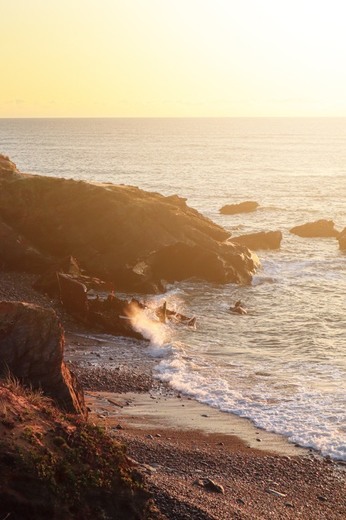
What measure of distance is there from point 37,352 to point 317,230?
54.8m

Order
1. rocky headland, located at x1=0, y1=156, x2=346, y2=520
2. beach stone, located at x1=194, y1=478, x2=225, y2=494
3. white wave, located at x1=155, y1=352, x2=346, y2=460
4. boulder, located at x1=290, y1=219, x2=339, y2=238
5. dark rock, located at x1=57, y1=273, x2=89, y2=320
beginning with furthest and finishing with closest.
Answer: boulder, located at x1=290, y1=219, x2=339, y2=238 < dark rock, located at x1=57, y1=273, x2=89, y2=320 < white wave, located at x1=155, y1=352, x2=346, y2=460 < beach stone, located at x1=194, y1=478, x2=225, y2=494 < rocky headland, located at x1=0, y1=156, x2=346, y2=520

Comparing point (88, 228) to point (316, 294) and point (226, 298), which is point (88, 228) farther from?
point (316, 294)

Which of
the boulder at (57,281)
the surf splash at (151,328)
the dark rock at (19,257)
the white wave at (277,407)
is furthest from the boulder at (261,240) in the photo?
the white wave at (277,407)

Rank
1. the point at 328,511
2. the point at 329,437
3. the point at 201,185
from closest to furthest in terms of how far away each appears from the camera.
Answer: the point at 328,511 → the point at 329,437 → the point at 201,185

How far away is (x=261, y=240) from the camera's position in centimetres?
6419

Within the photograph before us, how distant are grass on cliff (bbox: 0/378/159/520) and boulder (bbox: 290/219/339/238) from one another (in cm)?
5708

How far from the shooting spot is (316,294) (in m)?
47.1

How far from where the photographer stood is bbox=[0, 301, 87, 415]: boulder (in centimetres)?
2050

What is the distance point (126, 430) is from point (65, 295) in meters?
17.3

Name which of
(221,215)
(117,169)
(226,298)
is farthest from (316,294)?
(117,169)

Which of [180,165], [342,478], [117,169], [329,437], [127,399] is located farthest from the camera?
[180,165]

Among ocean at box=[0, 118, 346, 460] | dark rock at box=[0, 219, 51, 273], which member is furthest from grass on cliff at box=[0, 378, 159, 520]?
dark rock at box=[0, 219, 51, 273]

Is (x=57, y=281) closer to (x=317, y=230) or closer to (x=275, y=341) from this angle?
(x=275, y=341)

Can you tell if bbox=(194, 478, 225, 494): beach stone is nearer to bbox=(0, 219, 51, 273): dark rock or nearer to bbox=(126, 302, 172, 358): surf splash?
bbox=(126, 302, 172, 358): surf splash
